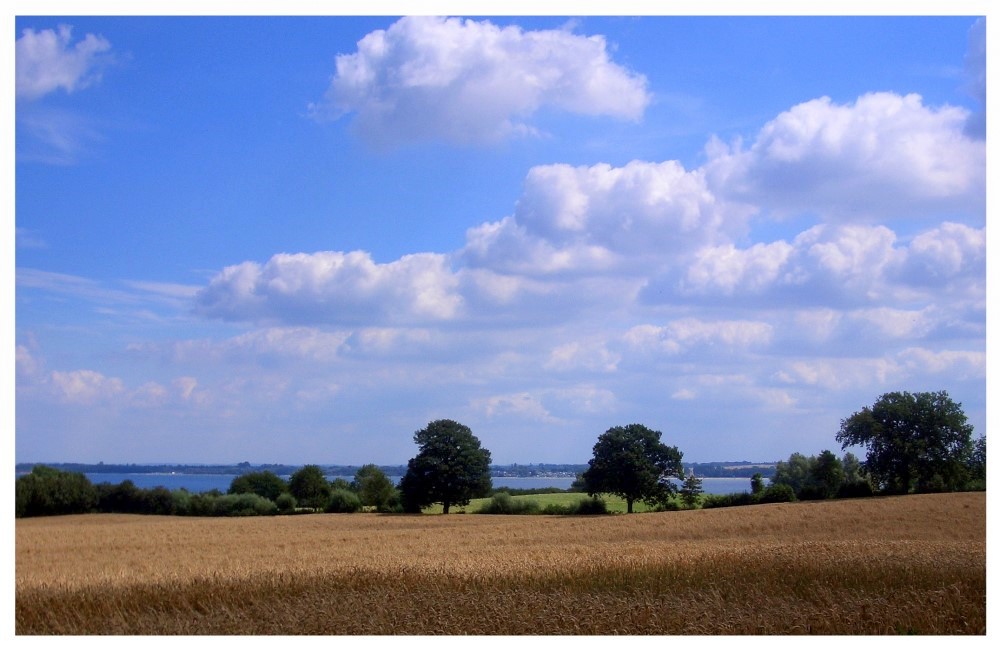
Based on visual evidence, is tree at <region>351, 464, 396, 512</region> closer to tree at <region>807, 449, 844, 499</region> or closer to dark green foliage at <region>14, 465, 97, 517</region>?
dark green foliage at <region>14, 465, 97, 517</region>

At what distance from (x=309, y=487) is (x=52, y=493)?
18376 millimetres

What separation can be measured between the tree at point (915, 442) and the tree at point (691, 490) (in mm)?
11815

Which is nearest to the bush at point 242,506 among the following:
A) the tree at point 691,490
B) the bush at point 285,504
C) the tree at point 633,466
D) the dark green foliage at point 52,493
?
the bush at point 285,504

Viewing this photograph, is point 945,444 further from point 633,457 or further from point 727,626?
point 727,626

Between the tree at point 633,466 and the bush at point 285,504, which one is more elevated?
the tree at point 633,466

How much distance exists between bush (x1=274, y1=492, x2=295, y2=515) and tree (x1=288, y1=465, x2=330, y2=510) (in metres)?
2.97

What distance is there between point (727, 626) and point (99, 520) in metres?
48.0

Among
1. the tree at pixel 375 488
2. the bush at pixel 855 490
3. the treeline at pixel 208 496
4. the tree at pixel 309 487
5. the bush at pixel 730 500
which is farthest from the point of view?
the tree at pixel 375 488

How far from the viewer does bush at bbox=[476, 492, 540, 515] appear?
192 ft

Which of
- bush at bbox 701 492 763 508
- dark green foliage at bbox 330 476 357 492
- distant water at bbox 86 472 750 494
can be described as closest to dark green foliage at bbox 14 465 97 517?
distant water at bbox 86 472 750 494

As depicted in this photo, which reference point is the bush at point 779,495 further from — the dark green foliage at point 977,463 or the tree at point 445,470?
the tree at point 445,470

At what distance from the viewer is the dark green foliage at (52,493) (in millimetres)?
51688

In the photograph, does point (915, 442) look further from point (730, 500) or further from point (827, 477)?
point (730, 500)
